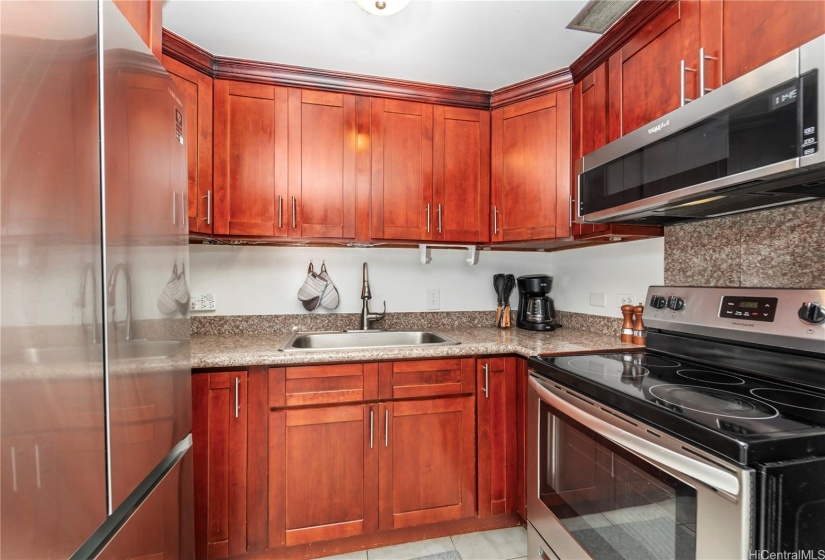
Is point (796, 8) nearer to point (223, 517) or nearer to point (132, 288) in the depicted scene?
point (132, 288)

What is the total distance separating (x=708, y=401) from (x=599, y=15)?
4.90 ft

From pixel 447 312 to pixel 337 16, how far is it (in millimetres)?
1652

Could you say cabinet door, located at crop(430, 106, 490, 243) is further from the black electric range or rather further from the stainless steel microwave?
the black electric range

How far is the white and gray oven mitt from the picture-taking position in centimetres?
217

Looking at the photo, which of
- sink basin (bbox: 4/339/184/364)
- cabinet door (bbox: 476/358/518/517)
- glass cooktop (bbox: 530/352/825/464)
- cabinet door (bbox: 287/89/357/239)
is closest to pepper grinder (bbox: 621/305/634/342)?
glass cooktop (bbox: 530/352/825/464)

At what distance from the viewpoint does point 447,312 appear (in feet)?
7.95

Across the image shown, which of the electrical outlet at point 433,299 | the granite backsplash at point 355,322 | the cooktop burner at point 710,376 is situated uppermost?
the electrical outlet at point 433,299

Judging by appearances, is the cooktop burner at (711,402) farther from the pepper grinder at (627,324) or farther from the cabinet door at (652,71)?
the cabinet door at (652,71)

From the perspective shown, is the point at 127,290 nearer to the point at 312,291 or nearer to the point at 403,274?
the point at 312,291

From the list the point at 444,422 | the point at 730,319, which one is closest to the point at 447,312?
the point at 444,422

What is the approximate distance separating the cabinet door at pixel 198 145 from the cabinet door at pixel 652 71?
74.1 inches

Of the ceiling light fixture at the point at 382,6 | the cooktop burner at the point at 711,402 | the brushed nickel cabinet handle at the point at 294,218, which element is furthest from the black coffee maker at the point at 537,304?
the ceiling light fixture at the point at 382,6

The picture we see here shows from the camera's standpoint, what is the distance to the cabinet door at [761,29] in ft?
3.03

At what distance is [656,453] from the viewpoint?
0.91 m
